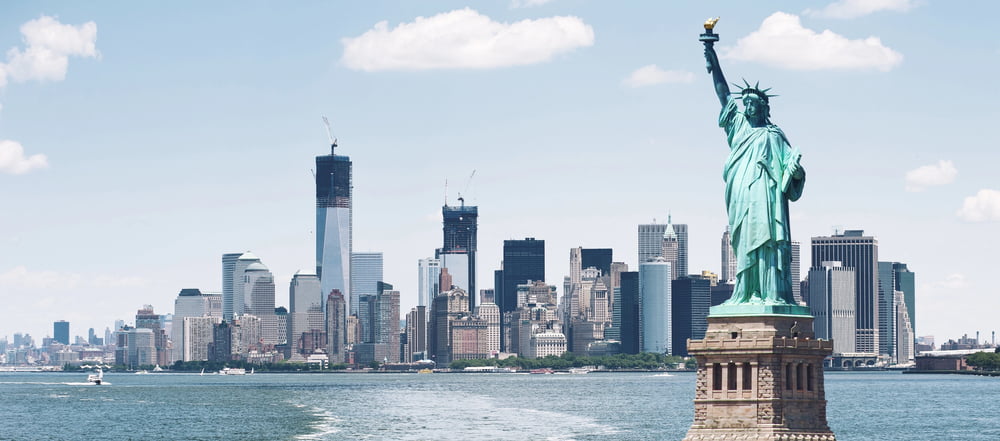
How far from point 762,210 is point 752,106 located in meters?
2.93

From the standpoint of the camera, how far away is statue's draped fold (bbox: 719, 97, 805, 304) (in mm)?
49938

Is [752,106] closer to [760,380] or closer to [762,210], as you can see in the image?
[762,210]

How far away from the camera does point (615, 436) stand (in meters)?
125

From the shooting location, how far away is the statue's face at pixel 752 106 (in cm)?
5075

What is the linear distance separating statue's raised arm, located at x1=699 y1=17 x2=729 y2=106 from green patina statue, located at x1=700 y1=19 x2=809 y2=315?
0.09 feet

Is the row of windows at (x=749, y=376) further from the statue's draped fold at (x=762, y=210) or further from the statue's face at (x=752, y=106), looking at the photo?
the statue's face at (x=752, y=106)

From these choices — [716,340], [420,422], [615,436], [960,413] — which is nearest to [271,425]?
[420,422]

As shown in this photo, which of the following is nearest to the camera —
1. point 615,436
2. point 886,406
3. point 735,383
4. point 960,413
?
point 735,383

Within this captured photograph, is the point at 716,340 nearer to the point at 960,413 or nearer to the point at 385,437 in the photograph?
the point at 385,437

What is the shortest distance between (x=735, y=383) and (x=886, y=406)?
14626 centimetres

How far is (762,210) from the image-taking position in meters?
50.0

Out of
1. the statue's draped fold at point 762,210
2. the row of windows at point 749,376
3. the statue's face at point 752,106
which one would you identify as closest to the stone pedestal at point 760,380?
the row of windows at point 749,376

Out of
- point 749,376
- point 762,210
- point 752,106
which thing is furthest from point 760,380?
point 752,106

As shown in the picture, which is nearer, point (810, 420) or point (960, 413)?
point (810, 420)
